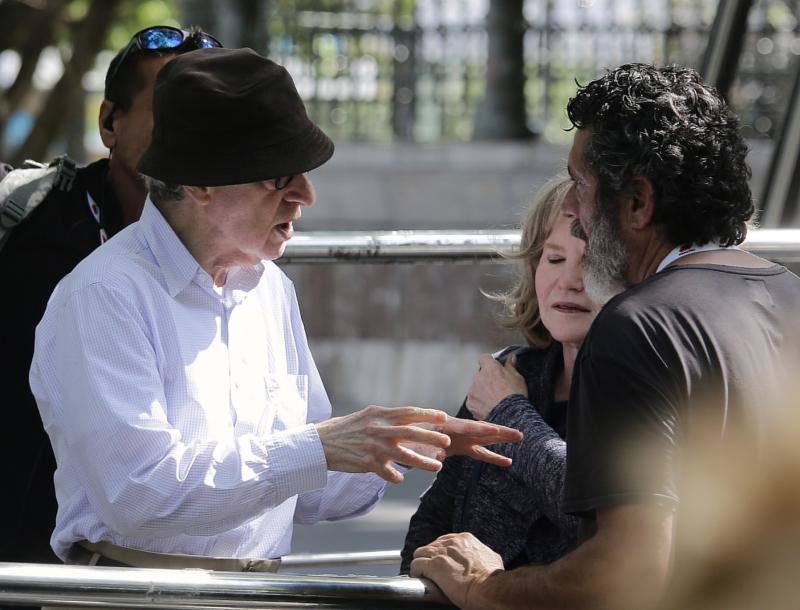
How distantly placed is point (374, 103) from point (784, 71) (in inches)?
131

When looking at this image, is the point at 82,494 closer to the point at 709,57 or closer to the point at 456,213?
the point at 709,57

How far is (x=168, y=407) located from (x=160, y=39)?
3.88ft

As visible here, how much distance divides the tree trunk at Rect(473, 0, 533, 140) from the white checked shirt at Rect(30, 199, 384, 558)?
7703 millimetres

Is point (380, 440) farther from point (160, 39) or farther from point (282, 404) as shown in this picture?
point (160, 39)

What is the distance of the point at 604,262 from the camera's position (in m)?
2.14

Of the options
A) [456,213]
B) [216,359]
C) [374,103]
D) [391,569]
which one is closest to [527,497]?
[216,359]

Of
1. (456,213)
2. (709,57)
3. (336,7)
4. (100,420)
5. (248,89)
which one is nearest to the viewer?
(100,420)

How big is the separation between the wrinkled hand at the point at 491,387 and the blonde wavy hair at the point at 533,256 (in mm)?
212

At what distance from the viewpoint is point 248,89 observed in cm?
228

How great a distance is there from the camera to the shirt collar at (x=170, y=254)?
2.36 metres

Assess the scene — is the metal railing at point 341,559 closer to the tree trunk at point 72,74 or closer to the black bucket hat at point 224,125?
the black bucket hat at point 224,125

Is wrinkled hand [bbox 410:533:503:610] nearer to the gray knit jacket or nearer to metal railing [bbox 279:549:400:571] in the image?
the gray knit jacket

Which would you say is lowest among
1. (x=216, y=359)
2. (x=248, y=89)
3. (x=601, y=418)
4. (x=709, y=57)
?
(x=709, y=57)

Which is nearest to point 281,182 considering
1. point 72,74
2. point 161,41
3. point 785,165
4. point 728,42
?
point 161,41
